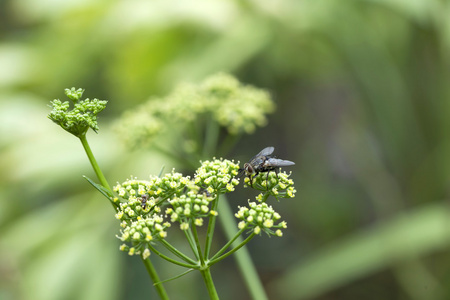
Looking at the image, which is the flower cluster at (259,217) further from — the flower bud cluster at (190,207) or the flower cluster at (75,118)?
the flower cluster at (75,118)

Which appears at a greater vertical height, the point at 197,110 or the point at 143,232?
the point at 197,110

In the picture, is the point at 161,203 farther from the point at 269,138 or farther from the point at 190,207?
the point at 269,138

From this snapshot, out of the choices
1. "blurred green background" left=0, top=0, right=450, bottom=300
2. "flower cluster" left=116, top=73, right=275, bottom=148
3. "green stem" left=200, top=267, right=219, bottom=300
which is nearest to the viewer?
"green stem" left=200, top=267, right=219, bottom=300

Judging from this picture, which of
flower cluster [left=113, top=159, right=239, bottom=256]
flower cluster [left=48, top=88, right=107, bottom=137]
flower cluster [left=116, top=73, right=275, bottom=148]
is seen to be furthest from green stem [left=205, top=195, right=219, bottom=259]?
flower cluster [left=116, top=73, right=275, bottom=148]

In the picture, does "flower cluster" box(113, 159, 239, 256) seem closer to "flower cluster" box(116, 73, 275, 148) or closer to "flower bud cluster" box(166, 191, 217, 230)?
"flower bud cluster" box(166, 191, 217, 230)

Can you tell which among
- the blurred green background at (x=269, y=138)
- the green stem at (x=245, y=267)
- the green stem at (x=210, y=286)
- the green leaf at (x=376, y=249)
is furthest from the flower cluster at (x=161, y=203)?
the green leaf at (x=376, y=249)

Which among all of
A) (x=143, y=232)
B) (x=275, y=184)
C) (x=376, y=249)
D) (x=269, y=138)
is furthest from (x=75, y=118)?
(x=269, y=138)
